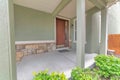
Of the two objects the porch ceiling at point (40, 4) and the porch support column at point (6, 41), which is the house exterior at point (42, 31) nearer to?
the porch support column at point (6, 41)

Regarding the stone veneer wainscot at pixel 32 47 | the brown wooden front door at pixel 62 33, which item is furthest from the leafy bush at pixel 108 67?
the brown wooden front door at pixel 62 33

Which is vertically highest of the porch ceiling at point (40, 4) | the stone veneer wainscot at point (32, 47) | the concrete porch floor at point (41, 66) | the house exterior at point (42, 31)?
the porch ceiling at point (40, 4)

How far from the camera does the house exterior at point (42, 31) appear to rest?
1.58 meters

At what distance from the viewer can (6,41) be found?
1.57 m

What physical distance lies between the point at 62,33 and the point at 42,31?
220 cm

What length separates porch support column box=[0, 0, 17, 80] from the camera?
154 cm

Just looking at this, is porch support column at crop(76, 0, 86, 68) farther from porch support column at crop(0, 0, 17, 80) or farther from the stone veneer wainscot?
the stone veneer wainscot

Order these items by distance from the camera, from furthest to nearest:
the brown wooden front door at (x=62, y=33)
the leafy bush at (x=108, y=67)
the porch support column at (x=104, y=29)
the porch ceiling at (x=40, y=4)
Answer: the brown wooden front door at (x=62, y=33), the porch support column at (x=104, y=29), the porch ceiling at (x=40, y=4), the leafy bush at (x=108, y=67)

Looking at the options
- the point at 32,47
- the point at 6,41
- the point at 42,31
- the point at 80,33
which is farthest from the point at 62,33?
the point at 6,41

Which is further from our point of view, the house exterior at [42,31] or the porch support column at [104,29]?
the porch support column at [104,29]

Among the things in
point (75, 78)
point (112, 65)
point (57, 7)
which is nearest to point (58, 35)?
point (57, 7)

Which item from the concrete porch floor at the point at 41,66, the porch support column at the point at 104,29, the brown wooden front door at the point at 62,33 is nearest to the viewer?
the concrete porch floor at the point at 41,66

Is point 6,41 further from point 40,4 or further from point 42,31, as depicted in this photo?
point 42,31

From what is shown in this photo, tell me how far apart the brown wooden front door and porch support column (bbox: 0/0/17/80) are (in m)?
6.11
